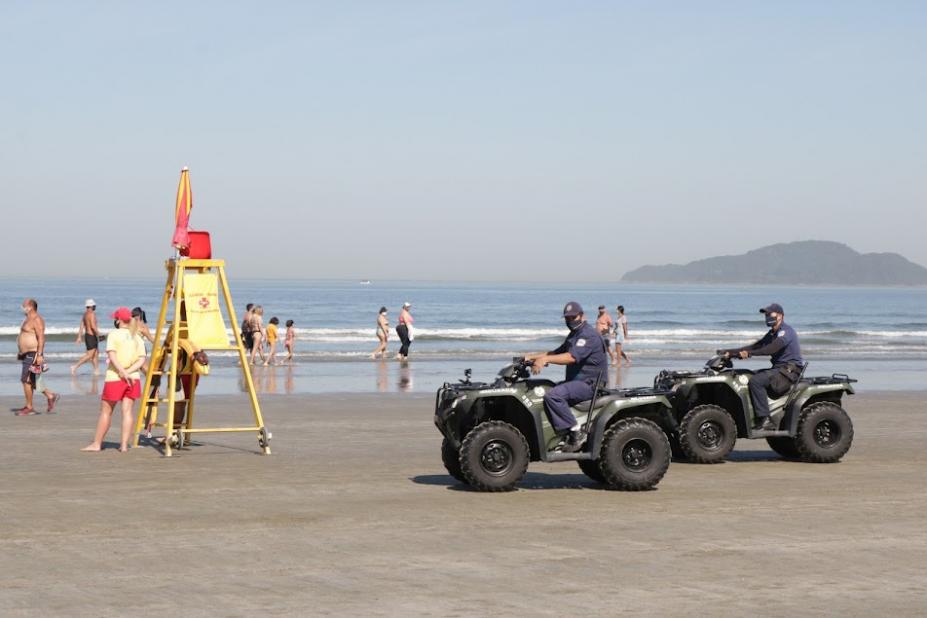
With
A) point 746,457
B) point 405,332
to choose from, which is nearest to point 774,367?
point 746,457

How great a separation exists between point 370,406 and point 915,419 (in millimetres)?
8442

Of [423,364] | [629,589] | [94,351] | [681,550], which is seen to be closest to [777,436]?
[681,550]

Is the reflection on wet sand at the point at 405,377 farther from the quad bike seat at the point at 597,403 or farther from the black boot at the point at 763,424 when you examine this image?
the quad bike seat at the point at 597,403

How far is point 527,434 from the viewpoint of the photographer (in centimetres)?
1184

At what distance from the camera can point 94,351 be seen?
1072 inches

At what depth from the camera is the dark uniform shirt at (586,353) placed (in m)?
11.6

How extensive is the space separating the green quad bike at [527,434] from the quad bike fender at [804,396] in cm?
258

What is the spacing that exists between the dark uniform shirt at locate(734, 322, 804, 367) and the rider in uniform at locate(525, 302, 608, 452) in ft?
9.54

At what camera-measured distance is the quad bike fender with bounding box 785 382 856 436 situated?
1387 centimetres

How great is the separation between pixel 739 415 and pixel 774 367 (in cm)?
72

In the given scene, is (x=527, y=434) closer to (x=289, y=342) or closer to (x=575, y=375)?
(x=575, y=375)

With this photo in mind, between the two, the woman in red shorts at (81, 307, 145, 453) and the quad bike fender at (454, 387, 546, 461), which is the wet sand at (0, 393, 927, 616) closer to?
the woman in red shorts at (81, 307, 145, 453)

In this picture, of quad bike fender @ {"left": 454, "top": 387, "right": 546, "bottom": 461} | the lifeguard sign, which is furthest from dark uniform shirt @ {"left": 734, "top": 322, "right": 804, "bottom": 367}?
the lifeguard sign

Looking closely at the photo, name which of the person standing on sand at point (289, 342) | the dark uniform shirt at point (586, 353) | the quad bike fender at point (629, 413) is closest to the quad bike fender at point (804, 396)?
the quad bike fender at point (629, 413)
